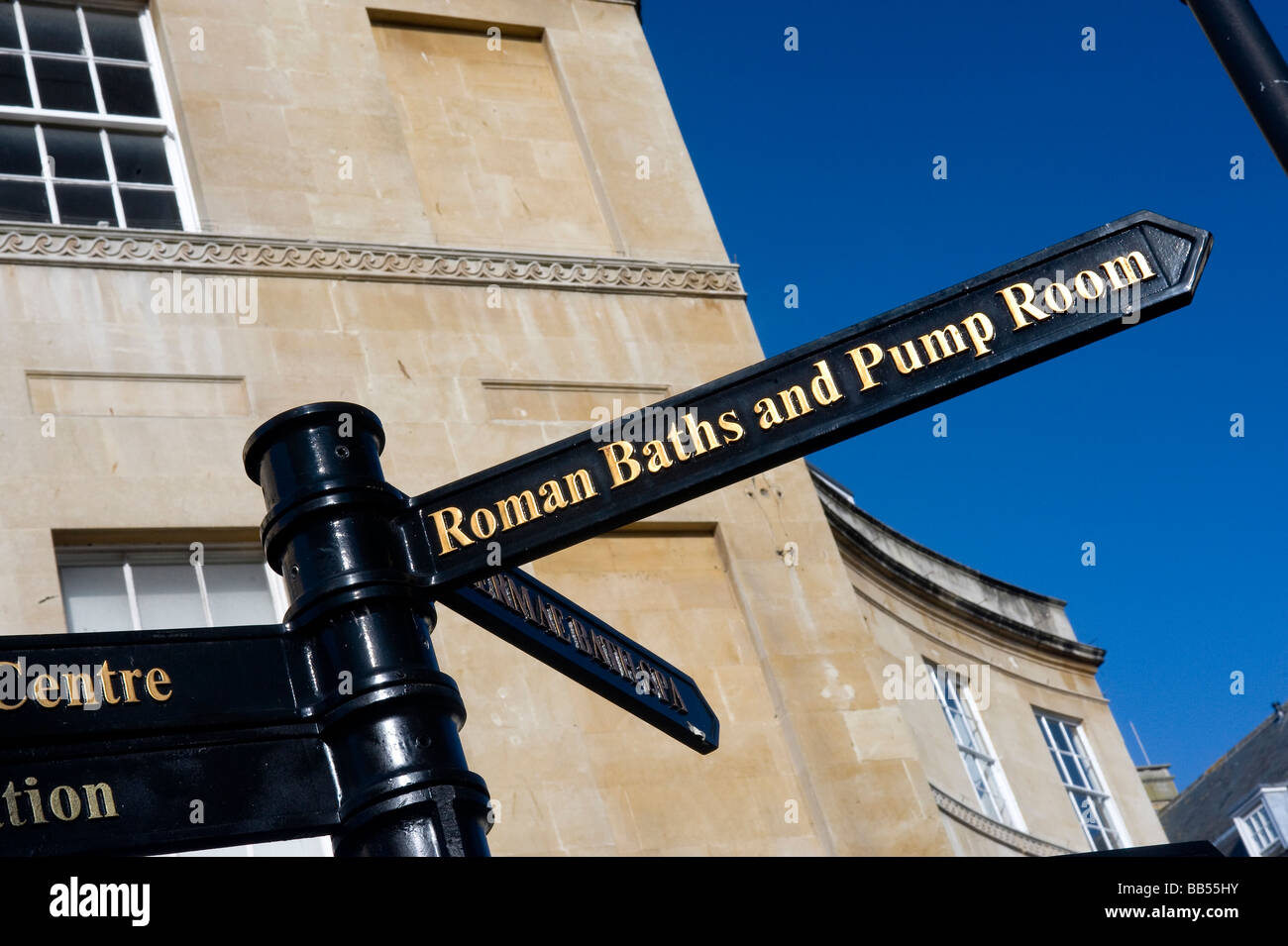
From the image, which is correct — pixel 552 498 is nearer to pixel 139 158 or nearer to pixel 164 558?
pixel 164 558

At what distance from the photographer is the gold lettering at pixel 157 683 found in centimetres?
305

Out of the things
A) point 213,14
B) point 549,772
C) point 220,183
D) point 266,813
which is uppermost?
point 213,14

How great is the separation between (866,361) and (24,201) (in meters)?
10.1

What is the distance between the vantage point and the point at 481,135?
46.4 feet

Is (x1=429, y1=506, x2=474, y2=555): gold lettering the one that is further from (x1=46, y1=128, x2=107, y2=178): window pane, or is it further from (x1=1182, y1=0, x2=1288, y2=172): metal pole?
(x1=46, y1=128, x2=107, y2=178): window pane

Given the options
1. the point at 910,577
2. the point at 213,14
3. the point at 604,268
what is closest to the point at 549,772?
the point at 604,268

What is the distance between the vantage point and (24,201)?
472 inches

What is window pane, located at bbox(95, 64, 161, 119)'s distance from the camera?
12.9 m

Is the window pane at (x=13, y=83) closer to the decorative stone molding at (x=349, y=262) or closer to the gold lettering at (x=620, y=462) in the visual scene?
the decorative stone molding at (x=349, y=262)

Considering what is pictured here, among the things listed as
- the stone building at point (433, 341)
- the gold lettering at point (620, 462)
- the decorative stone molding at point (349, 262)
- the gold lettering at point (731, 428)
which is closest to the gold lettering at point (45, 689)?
the gold lettering at point (620, 462)

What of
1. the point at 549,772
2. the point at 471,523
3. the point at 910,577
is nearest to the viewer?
the point at 471,523

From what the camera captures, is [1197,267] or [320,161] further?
[320,161]

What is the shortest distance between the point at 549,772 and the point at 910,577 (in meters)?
11.4

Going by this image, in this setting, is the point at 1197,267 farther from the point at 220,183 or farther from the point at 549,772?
the point at 220,183
